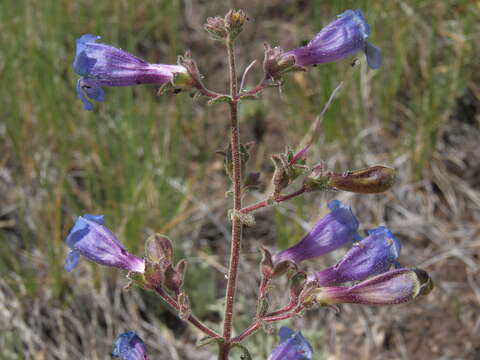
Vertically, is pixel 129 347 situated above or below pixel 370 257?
below

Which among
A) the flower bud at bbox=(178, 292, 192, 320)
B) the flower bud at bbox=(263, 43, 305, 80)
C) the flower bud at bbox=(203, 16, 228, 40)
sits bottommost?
the flower bud at bbox=(178, 292, 192, 320)

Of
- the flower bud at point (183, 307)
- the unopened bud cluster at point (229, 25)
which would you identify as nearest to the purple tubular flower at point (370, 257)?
the flower bud at point (183, 307)

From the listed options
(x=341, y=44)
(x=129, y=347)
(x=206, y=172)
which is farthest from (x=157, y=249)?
(x=206, y=172)

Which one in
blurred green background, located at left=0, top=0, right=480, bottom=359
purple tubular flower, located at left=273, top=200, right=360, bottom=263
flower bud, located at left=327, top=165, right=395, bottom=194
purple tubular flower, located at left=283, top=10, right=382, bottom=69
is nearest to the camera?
flower bud, located at left=327, top=165, right=395, bottom=194

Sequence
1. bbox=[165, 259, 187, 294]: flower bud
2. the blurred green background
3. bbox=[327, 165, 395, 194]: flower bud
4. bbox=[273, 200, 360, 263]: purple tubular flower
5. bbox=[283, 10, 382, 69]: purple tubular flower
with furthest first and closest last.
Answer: the blurred green background, bbox=[273, 200, 360, 263]: purple tubular flower, bbox=[165, 259, 187, 294]: flower bud, bbox=[283, 10, 382, 69]: purple tubular flower, bbox=[327, 165, 395, 194]: flower bud

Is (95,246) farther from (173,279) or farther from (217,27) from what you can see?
(217,27)

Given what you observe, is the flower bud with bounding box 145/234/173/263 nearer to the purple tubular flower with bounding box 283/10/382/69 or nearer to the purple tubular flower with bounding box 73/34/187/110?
the purple tubular flower with bounding box 73/34/187/110

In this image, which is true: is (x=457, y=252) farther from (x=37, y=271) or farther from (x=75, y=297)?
(x=37, y=271)

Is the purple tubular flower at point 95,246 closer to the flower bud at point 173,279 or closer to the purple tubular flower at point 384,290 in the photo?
the flower bud at point 173,279

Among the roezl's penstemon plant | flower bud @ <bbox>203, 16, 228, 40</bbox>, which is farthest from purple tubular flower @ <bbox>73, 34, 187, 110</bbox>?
flower bud @ <bbox>203, 16, 228, 40</bbox>
